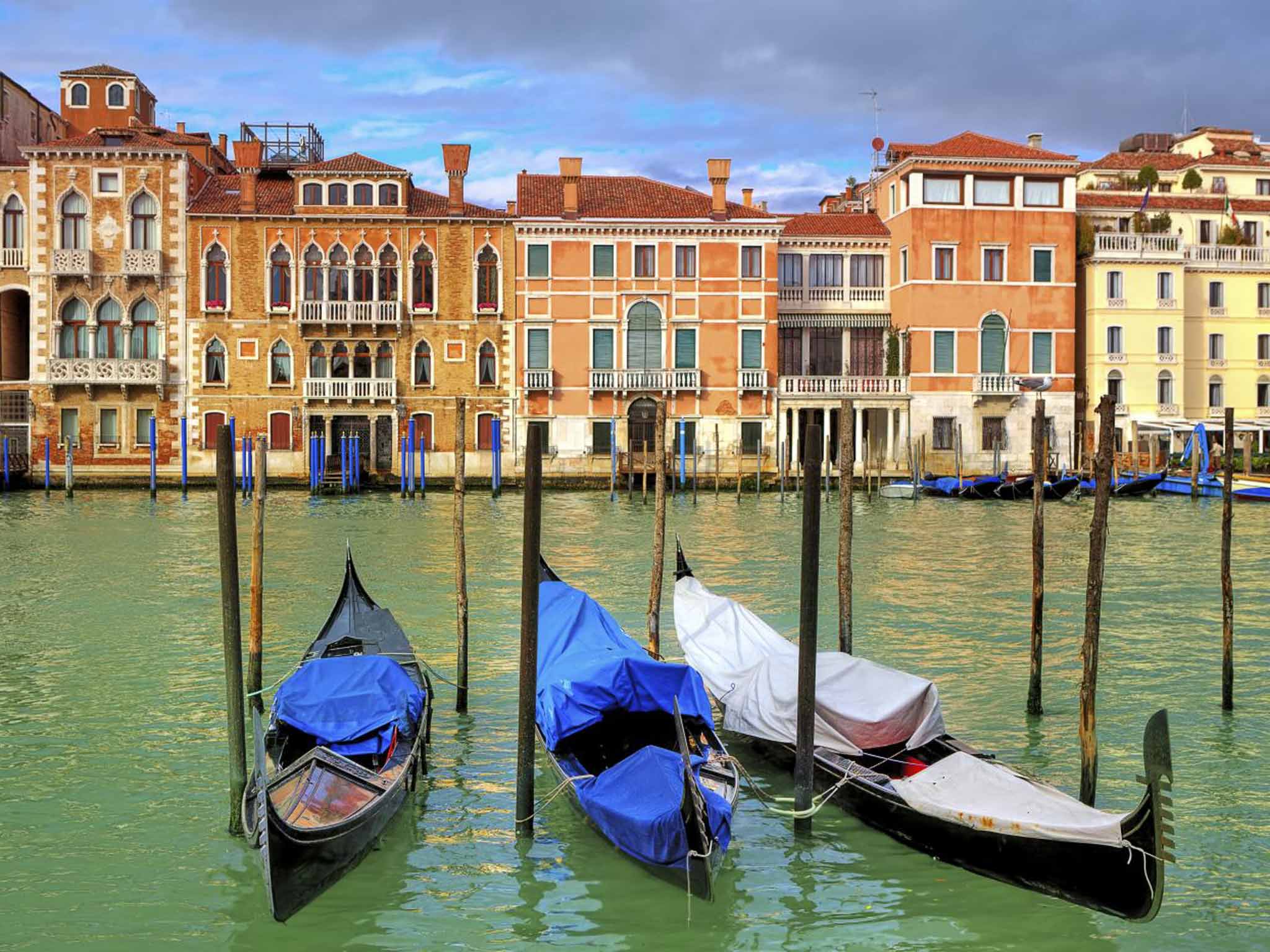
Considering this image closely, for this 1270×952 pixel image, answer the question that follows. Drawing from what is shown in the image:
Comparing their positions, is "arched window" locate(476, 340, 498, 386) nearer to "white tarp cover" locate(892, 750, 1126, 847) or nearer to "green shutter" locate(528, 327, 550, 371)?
"green shutter" locate(528, 327, 550, 371)

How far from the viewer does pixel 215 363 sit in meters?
31.2

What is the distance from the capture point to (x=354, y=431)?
31.5 metres

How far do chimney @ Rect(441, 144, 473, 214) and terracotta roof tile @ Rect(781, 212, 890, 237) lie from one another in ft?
25.1

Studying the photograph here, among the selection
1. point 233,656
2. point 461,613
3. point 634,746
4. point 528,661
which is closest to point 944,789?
point 634,746

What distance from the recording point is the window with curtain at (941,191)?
31.8 metres

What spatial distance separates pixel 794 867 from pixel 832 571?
11.0m

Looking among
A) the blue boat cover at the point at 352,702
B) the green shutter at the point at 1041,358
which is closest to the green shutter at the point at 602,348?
the green shutter at the point at 1041,358

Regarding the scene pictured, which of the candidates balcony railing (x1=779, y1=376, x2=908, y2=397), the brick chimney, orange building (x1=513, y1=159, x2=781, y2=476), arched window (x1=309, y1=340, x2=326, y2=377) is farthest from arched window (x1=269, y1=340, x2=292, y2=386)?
balcony railing (x1=779, y1=376, x2=908, y2=397)

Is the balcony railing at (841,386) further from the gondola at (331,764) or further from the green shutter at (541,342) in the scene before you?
the gondola at (331,764)

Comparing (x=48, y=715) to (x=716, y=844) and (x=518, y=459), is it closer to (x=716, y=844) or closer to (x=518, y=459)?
(x=716, y=844)

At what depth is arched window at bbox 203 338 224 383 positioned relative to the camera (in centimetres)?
3106

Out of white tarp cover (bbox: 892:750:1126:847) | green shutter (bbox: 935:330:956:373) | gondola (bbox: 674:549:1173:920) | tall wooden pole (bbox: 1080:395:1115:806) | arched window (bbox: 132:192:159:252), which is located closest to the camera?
gondola (bbox: 674:549:1173:920)

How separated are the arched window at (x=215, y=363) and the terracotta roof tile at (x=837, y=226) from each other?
13423 mm

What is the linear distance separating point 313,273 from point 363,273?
114 centimetres
